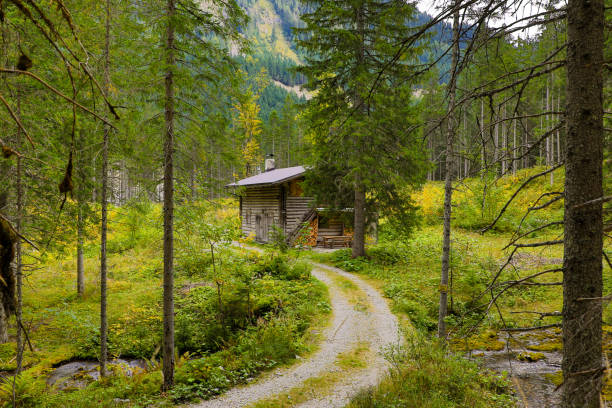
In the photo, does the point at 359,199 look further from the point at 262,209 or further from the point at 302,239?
the point at 262,209

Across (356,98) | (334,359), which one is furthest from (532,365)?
(356,98)

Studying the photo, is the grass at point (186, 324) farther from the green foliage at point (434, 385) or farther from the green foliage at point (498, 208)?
the green foliage at point (498, 208)

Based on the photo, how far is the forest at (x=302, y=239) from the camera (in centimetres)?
274

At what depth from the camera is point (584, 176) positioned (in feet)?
8.89

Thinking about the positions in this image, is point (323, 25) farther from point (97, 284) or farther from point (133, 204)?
point (97, 284)

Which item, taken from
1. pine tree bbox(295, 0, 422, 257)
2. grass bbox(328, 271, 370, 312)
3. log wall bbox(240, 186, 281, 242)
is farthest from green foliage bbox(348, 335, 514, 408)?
log wall bbox(240, 186, 281, 242)

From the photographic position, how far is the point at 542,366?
25.8 ft

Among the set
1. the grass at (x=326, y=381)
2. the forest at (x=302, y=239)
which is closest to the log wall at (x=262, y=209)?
the forest at (x=302, y=239)

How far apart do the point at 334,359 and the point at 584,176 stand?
7.28 m

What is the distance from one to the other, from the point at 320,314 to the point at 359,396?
529 cm

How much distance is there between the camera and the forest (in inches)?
108

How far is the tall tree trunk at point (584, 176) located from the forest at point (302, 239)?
16 mm

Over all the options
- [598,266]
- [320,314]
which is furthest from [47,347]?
[598,266]

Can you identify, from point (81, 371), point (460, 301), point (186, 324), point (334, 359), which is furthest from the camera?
point (460, 301)
